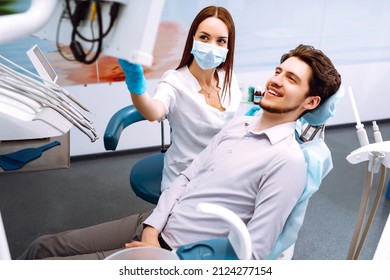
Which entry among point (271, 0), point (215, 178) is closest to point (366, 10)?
point (271, 0)

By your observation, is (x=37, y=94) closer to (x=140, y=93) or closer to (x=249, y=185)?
(x=140, y=93)

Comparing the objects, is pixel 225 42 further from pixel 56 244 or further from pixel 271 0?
pixel 271 0

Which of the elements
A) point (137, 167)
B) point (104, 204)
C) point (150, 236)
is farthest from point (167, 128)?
point (150, 236)

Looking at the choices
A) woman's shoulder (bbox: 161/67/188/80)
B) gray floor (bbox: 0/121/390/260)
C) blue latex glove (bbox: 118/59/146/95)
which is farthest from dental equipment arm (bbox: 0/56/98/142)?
gray floor (bbox: 0/121/390/260)

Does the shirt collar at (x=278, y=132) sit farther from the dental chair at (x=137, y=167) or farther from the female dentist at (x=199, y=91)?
the dental chair at (x=137, y=167)

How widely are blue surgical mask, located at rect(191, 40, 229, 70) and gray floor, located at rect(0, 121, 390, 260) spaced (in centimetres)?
119

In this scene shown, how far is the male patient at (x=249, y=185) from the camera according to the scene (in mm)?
1190

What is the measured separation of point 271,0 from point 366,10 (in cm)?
91

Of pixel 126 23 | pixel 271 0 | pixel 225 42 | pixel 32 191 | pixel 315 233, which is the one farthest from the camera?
pixel 271 0

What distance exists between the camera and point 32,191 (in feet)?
8.62

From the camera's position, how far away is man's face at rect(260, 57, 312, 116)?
133cm

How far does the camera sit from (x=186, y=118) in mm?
1656

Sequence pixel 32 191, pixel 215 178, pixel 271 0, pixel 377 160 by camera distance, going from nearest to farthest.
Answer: pixel 377 160 → pixel 215 178 → pixel 32 191 → pixel 271 0

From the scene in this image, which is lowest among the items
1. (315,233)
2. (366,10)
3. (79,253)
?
(315,233)
